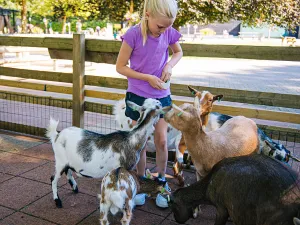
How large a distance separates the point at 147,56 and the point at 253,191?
5.32ft

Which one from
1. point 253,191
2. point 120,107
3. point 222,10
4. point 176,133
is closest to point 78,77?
point 120,107

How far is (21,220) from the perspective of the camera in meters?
3.38

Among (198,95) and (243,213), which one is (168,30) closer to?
(198,95)

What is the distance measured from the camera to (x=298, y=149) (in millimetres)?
5820

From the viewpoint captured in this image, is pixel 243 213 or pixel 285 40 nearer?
pixel 243 213

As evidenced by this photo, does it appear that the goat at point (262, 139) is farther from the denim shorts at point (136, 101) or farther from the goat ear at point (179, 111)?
the goat ear at point (179, 111)

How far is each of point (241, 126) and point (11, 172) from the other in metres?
2.82

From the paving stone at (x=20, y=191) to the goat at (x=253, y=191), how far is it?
188 cm

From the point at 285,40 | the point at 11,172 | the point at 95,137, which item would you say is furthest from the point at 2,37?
the point at 285,40

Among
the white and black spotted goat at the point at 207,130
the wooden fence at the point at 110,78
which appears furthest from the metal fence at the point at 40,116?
the white and black spotted goat at the point at 207,130

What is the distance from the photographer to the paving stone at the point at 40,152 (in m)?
5.05

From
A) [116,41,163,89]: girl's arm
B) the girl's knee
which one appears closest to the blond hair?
[116,41,163,89]: girl's arm

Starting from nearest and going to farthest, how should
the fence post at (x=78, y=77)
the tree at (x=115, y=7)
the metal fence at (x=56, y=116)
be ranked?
the metal fence at (x=56, y=116) → the fence post at (x=78, y=77) → the tree at (x=115, y=7)

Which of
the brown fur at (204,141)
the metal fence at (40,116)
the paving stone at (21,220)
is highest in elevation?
the brown fur at (204,141)
